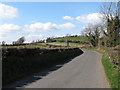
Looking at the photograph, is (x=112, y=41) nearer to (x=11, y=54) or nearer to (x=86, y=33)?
(x=11, y=54)

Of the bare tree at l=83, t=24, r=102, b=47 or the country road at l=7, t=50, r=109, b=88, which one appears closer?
the country road at l=7, t=50, r=109, b=88

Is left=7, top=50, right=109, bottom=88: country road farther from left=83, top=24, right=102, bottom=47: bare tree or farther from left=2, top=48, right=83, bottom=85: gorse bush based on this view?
left=83, top=24, right=102, bottom=47: bare tree

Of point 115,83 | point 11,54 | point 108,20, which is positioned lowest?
point 115,83

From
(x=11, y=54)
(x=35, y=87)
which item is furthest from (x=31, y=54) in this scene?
(x=35, y=87)

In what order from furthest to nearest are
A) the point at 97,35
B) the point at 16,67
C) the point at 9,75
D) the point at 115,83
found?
the point at 97,35, the point at 16,67, the point at 9,75, the point at 115,83

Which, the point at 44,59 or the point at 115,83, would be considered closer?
the point at 115,83

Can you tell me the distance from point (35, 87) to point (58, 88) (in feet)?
3.79

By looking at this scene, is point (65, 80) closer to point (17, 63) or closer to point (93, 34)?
point (17, 63)

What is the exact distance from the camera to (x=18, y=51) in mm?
18344

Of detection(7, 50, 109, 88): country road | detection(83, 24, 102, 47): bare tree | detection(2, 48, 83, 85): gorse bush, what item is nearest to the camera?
detection(7, 50, 109, 88): country road

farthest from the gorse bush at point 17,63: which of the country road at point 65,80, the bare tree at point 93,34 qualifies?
the bare tree at point 93,34

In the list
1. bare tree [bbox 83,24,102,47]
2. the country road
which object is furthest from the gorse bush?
bare tree [bbox 83,24,102,47]

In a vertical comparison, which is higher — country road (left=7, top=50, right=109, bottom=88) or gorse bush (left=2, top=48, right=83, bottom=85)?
gorse bush (left=2, top=48, right=83, bottom=85)

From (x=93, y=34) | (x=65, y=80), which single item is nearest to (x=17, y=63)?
(x=65, y=80)
